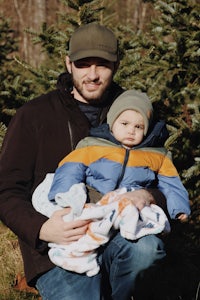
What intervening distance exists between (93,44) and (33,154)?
0.82 meters

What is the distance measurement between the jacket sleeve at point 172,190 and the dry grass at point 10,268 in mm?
1393

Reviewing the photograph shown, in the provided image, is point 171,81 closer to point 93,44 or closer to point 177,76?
point 177,76

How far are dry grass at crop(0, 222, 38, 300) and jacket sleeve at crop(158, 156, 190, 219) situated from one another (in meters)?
1.39

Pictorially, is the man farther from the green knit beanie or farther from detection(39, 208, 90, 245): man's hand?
the green knit beanie

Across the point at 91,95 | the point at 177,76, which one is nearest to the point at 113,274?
the point at 91,95

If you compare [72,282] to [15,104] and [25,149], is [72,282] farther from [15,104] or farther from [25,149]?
[15,104]

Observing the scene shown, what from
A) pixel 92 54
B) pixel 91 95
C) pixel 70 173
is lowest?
pixel 70 173

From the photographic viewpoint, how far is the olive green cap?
324 cm

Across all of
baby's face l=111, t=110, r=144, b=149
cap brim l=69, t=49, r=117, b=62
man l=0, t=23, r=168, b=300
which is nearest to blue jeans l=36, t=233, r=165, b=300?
man l=0, t=23, r=168, b=300

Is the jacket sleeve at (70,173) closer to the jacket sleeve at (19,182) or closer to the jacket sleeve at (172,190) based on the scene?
the jacket sleeve at (19,182)

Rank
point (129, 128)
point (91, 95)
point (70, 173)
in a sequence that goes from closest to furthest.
A: point (70, 173)
point (129, 128)
point (91, 95)

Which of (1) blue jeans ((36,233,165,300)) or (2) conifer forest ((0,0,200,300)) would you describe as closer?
(1) blue jeans ((36,233,165,300))

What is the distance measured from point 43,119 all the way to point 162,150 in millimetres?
780

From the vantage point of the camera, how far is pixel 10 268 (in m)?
4.10
